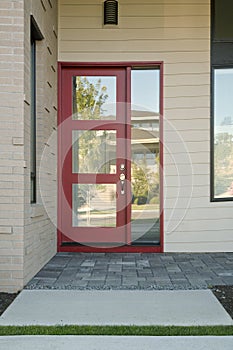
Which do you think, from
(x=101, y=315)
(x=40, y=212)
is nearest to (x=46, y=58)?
(x=40, y=212)

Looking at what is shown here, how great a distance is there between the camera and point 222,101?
626cm

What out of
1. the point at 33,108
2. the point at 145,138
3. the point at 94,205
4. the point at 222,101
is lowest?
the point at 94,205

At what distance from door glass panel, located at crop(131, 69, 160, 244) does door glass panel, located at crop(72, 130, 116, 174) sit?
0.29 metres

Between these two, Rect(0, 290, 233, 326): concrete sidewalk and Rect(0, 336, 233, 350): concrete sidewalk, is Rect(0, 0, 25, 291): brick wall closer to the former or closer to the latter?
Rect(0, 290, 233, 326): concrete sidewalk

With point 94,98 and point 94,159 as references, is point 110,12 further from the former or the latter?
point 94,159

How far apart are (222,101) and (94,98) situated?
1703 millimetres

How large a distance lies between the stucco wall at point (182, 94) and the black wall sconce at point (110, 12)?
90 millimetres

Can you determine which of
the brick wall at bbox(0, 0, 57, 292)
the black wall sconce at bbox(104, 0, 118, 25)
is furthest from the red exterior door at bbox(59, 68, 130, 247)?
the brick wall at bbox(0, 0, 57, 292)

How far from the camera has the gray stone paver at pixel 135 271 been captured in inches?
172

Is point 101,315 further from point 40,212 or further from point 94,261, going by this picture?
point 94,261


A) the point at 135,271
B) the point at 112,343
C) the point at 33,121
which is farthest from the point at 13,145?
the point at 112,343

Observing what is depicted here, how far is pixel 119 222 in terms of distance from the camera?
629cm

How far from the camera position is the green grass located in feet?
9.82

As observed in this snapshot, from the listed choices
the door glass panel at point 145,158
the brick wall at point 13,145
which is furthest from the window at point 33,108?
the door glass panel at point 145,158
